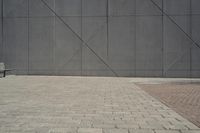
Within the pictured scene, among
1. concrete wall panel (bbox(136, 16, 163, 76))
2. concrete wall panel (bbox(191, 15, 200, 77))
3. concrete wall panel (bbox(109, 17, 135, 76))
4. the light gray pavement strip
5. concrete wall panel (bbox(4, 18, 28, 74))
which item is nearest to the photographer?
the light gray pavement strip

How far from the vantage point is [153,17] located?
1856 centimetres

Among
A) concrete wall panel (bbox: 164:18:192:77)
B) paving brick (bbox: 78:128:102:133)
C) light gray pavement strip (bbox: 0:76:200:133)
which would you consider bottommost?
paving brick (bbox: 78:128:102:133)

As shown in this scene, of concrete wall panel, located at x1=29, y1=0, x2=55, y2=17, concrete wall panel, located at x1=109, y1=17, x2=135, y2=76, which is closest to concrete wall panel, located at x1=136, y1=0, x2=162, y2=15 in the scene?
concrete wall panel, located at x1=109, y1=17, x2=135, y2=76

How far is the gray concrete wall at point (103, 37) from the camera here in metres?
18.5

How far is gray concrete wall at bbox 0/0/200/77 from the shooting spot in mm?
18469

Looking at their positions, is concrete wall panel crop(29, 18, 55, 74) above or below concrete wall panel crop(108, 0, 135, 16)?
below

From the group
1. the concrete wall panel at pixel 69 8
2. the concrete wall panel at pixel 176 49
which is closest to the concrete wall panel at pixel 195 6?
the concrete wall panel at pixel 176 49

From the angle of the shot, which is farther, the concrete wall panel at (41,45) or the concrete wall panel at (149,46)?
the concrete wall panel at (41,45)

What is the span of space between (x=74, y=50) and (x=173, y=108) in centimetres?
1211

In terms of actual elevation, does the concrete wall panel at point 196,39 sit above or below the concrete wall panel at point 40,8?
below

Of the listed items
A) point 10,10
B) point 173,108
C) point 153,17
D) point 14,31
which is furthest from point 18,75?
point 173,108

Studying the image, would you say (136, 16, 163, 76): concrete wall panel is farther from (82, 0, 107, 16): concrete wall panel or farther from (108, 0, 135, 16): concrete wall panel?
(82, 0, 107, 16): concrete wall panel

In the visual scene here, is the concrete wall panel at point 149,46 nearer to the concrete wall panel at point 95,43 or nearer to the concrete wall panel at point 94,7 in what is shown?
the concrete wall panel at point 95,43

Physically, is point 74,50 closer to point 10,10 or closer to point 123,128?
point 10,10
